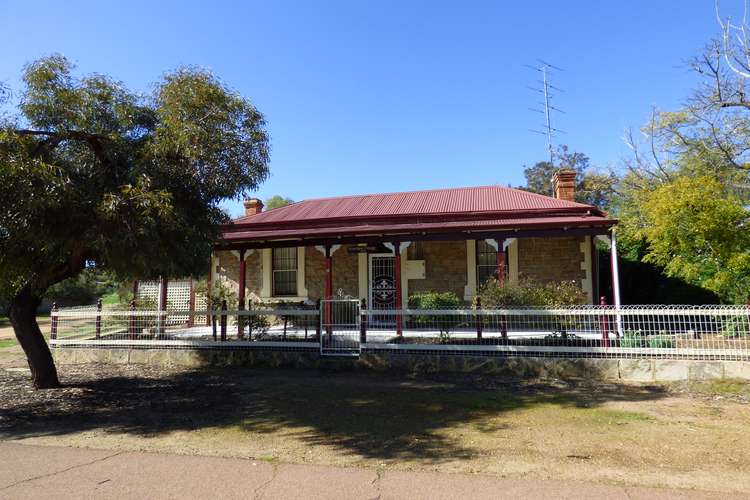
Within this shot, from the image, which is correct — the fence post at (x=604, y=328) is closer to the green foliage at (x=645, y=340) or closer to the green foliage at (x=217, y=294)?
the green foliage at (x=645, y=340)

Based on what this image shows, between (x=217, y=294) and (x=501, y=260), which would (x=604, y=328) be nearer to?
(x=501, y=260)

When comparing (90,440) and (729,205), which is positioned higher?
(729,205)

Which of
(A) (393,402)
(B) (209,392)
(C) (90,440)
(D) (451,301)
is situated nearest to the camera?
(C) (90,440)

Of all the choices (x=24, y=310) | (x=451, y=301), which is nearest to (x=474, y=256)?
(x=451, y=301)

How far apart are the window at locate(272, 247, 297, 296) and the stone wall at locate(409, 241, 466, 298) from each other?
371 cm

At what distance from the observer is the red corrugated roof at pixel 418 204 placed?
46.5ft

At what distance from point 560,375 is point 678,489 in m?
4.69

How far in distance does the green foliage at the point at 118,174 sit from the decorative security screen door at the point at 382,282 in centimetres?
708

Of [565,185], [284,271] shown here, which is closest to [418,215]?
[284,271]

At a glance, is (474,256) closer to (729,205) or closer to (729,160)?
(729,205)

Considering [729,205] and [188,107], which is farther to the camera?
[729,205]

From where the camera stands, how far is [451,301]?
13.4 metres

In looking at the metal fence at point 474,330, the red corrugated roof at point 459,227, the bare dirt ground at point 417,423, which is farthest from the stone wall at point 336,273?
the bare dirt ground at point 417,423

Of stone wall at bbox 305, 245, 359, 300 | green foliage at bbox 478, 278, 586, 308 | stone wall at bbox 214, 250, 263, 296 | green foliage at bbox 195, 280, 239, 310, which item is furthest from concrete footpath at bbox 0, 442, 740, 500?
stone wall at bbox 214, 250, 263, 296
